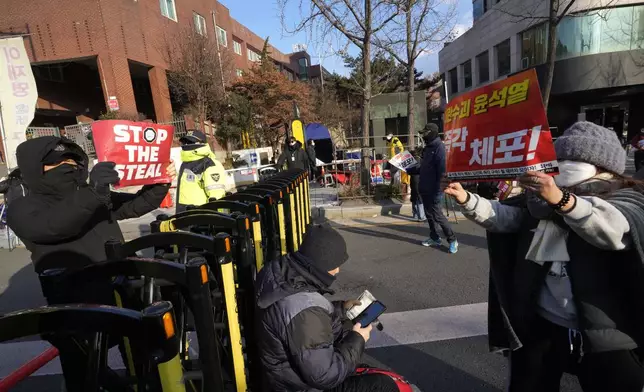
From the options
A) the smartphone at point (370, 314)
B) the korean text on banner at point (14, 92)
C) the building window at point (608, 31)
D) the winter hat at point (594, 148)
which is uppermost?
the building window at point (608, 31)

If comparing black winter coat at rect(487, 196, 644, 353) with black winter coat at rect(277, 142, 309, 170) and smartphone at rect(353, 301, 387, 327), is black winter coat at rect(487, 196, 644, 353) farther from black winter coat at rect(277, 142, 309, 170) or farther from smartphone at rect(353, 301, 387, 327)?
black winter coat at rect(277, 142, 309, 170)

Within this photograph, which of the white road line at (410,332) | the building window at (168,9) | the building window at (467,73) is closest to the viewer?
the white road line at (410,332)

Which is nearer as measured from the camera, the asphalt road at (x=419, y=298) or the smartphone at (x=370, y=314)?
the smartphone at (x=370, y=314)

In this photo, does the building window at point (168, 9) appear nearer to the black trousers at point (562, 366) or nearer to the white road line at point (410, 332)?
the white road line at point (410, 332)

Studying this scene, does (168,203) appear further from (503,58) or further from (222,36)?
(503,58)

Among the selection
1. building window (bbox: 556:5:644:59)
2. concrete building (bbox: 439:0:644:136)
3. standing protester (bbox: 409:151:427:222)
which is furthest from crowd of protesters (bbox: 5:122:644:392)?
building window (bbox: 556:5:644:59)

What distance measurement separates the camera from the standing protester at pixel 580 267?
147 cm

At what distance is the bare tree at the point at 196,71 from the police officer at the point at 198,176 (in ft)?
55.4

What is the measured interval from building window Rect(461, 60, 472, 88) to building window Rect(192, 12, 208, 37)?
2150 cm

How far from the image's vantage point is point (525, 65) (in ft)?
74.6

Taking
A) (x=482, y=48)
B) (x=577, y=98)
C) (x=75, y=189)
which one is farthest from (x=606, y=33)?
(x=75, y=189)

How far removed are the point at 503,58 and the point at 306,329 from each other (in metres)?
29.3

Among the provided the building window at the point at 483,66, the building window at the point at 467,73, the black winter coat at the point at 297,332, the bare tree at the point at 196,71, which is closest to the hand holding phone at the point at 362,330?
the black winter coat at the point at 297,332

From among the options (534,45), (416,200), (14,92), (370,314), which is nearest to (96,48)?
(14,92)
